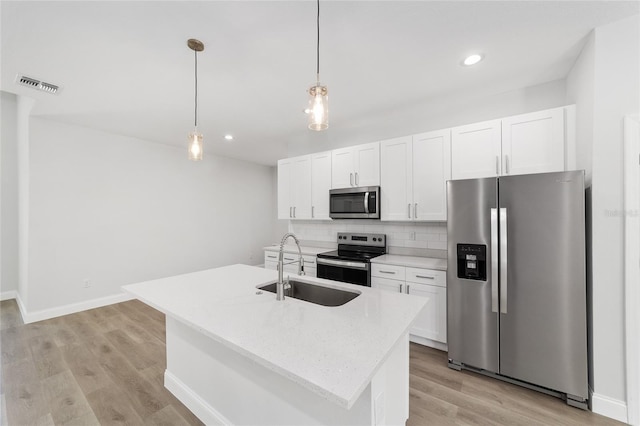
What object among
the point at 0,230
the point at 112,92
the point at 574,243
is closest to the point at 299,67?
the point at 112,92

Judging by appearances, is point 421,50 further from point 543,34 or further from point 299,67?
point 299,67

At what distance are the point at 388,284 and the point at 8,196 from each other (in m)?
6.00

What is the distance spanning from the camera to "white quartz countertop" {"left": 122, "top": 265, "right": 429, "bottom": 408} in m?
0.95

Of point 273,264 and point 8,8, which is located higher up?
point 8,8

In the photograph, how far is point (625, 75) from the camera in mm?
1826

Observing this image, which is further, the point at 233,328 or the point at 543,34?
the point at 543,34

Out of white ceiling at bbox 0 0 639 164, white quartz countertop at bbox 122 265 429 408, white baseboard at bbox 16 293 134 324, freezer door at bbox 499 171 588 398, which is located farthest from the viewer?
white baseboard at bbox 16 293 134 324

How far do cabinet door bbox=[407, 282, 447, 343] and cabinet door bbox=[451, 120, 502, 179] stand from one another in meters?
1.21

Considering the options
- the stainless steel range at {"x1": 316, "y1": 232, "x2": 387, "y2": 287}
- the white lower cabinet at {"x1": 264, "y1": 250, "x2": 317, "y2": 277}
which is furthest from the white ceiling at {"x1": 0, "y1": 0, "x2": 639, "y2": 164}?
the white lower cabinet at {"x1": 264, "y1": 250, "x2": 317, "y2": 277}

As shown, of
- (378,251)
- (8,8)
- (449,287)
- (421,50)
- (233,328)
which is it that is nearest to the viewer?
(233,328)

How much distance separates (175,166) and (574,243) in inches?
220

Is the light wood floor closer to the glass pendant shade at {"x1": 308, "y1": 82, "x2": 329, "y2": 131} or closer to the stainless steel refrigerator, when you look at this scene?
the stainless steel refrigerator

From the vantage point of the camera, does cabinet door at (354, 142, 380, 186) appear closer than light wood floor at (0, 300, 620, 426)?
No

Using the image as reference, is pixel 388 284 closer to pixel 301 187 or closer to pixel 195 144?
pixel 301 187
